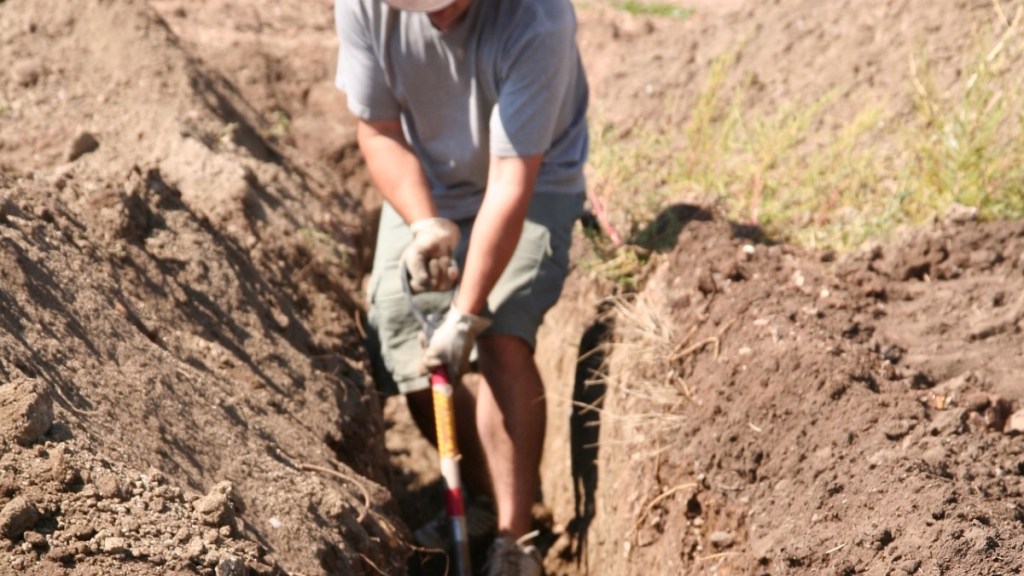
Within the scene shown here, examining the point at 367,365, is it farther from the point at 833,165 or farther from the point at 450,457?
the point at 833,165

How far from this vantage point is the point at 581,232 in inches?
200

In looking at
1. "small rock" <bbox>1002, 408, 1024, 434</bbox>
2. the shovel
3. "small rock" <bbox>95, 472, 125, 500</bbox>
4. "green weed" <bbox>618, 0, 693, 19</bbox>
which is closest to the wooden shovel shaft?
the shovel

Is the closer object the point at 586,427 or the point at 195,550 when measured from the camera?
the point at 195,550

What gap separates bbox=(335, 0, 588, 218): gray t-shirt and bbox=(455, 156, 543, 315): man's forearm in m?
0.06

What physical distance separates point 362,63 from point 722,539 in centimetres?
184

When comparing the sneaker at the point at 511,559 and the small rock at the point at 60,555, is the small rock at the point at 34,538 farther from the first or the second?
the sneaker at the point at 511,559

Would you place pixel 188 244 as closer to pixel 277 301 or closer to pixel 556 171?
pixel 277 301

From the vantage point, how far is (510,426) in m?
4.13

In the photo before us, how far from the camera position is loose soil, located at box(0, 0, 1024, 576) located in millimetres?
2879

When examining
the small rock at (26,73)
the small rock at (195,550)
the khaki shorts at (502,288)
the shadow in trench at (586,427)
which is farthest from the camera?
the small rock at (26,73)

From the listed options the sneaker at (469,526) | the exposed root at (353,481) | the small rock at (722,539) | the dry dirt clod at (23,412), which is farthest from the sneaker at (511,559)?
the dry dirt clod at (23,412)

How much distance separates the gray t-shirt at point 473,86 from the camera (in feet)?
12.5

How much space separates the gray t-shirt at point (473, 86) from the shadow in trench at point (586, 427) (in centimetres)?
56

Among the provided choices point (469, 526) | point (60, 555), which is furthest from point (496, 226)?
point (60, 555)
